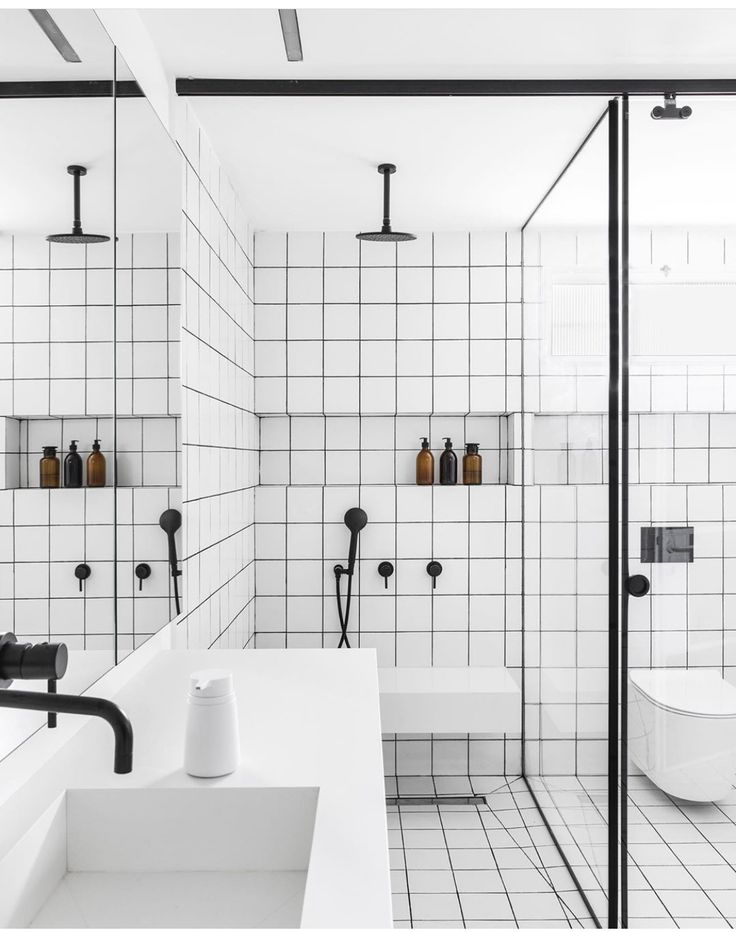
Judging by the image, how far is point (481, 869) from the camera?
2533 millimetres

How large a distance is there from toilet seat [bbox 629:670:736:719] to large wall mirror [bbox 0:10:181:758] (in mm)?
1258

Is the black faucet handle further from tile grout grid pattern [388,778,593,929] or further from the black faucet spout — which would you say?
tile grout grid pattern [388,778,593,929]

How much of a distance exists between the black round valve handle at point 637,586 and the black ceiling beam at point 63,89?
5.48ft

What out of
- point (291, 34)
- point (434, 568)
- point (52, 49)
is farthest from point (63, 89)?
point (434, 568)

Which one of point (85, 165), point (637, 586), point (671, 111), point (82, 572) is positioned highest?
point (671, 111)

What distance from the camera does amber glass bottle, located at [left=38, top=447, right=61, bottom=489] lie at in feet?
3.73

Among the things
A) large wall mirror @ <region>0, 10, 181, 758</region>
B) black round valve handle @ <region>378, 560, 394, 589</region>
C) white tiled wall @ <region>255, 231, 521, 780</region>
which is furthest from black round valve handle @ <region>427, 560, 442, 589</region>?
large wall mirror @ <region>0, 10, 181, 758</region>

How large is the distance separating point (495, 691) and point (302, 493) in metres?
1.11

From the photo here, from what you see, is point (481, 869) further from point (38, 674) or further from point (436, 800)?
point (38, 674)

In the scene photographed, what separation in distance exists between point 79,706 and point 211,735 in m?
0.25

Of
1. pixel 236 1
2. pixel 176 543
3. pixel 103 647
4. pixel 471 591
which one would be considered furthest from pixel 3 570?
pixel 471 591

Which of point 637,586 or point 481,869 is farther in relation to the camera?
point 481,869

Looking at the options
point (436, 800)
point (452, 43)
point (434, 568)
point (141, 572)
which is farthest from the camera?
point (434, 568)

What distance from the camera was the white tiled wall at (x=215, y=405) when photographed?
6.56 ft
